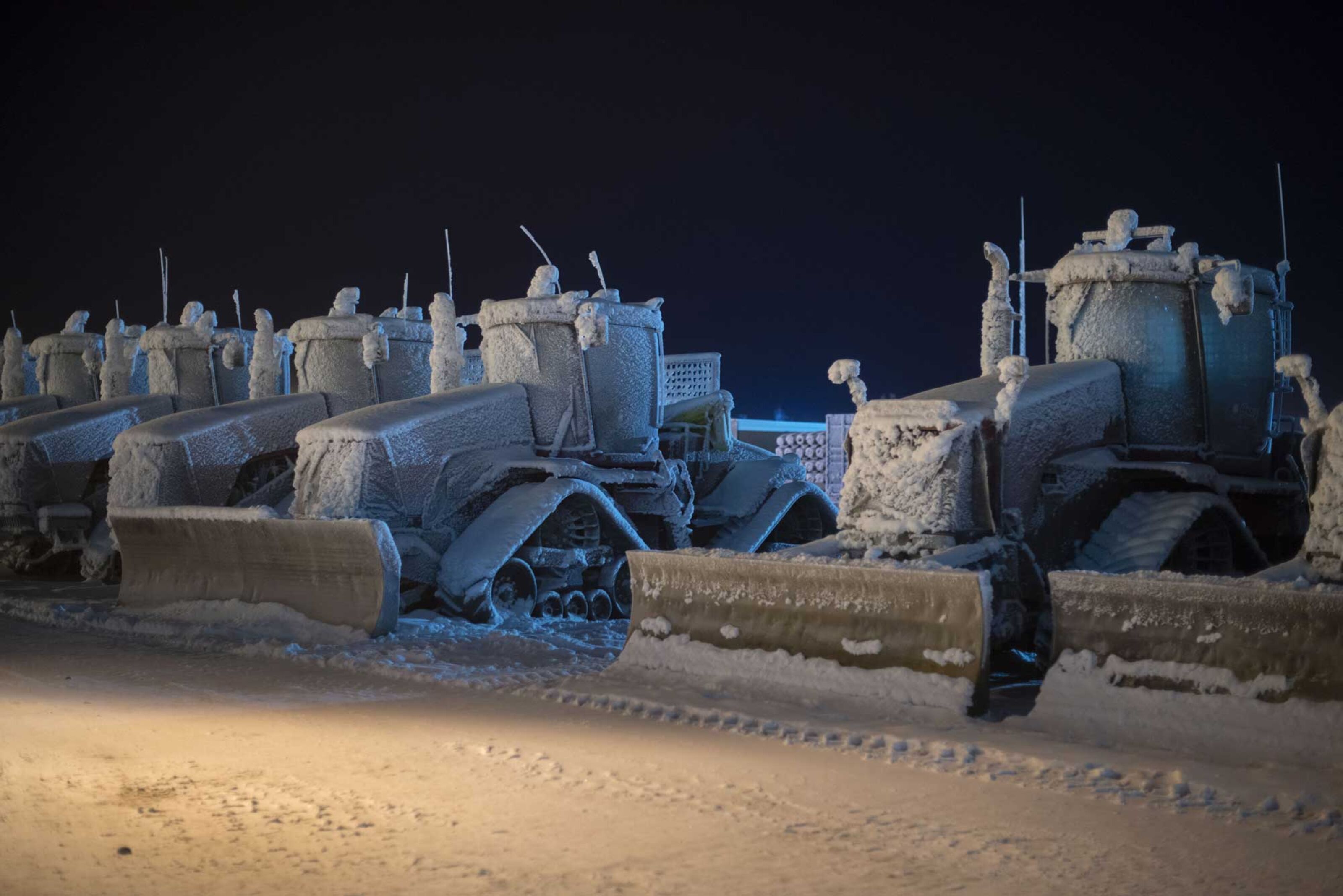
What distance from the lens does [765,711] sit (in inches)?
285

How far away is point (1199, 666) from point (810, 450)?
42.1ft

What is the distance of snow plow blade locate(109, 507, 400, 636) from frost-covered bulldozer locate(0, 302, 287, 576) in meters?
2.83

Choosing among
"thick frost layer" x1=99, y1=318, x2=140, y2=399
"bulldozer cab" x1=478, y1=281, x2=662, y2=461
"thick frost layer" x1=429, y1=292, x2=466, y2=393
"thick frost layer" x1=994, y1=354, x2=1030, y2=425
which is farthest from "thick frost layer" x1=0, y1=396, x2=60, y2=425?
"thick frost layer" x1=994, y1=354, x2=1030, y2=425

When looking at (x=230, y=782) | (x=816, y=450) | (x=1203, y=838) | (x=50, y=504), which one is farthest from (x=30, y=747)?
(x=816, y=450)

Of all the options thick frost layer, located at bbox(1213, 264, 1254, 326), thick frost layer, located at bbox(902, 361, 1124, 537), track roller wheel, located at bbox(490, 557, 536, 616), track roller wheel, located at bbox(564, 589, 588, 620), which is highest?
thick frost layer, located at bbox(1213, 264, 1254, 326)

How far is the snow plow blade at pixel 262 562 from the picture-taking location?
34.0ft

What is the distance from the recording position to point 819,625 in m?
7.64

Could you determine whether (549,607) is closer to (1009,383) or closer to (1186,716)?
(1009,383)

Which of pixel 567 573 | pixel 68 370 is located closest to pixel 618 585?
pixel 567 573

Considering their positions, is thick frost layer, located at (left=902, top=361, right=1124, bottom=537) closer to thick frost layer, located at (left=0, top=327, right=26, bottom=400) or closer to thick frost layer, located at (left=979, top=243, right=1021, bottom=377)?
thick frost layer, located at (left=979, top=243, right=1021, bottom=377)

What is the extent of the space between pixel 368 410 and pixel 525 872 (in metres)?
8.14

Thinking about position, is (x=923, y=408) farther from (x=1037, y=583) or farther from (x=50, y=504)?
(x=50, y=504)

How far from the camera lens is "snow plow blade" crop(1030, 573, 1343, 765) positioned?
5.83 metres

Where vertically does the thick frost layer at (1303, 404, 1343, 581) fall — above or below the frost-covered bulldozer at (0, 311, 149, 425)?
below
